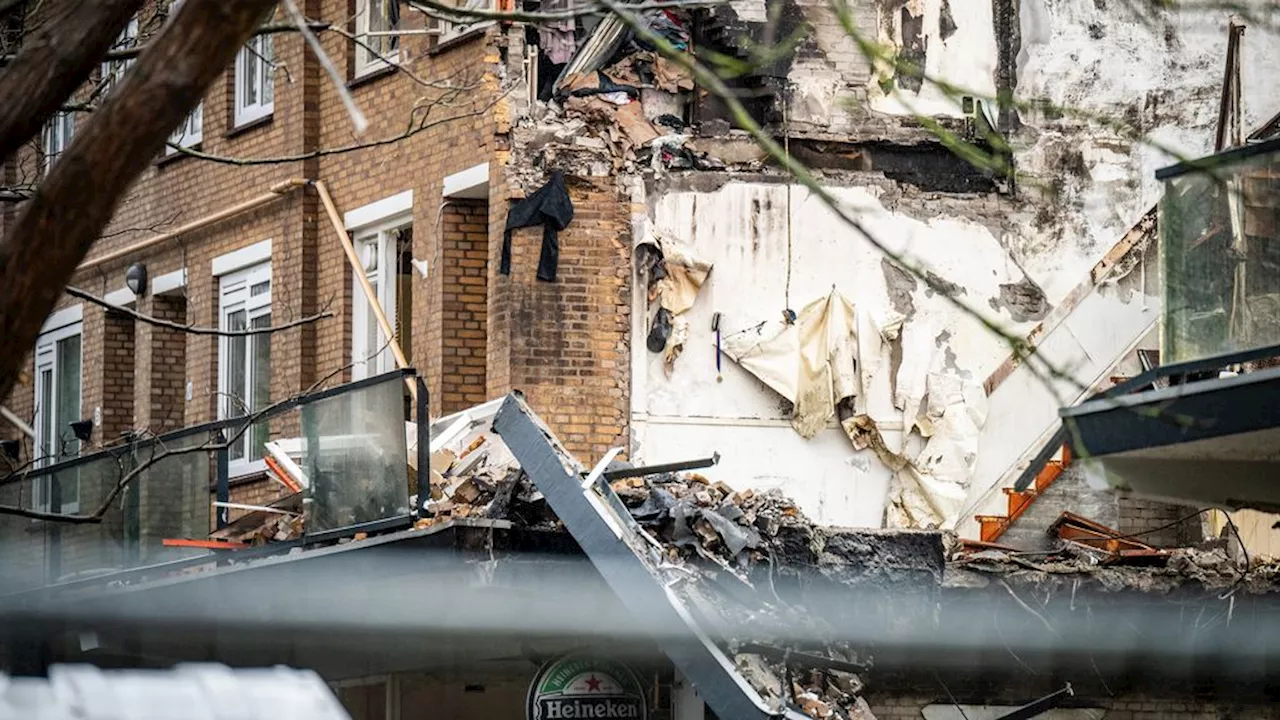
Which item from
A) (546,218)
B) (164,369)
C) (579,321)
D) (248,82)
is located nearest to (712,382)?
(579,321)

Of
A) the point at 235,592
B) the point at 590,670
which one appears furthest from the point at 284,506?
the point at 590,670

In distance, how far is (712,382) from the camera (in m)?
18.5

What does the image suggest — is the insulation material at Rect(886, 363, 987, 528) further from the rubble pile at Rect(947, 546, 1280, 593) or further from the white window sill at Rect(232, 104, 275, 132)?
the white window sill at Rect(232, 104, 275, 132)

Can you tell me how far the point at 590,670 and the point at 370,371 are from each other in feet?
15.7

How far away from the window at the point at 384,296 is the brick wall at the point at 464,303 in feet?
2.35

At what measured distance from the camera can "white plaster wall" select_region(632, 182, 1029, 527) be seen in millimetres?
18406

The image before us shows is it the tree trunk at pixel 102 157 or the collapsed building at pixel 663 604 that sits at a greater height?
the tree trunk at pixel 102 157

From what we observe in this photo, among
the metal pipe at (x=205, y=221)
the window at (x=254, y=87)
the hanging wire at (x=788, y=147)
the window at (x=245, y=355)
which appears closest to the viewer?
the hanging wire at (x=788, y=147)

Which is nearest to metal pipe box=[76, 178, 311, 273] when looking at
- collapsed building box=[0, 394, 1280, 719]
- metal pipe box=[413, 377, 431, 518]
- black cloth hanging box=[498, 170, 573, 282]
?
black cloth hanging box=[498, 170, 573, 282]

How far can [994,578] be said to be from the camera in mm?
16422

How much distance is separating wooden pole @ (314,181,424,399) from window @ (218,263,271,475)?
1.26 metres

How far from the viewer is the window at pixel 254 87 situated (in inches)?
860

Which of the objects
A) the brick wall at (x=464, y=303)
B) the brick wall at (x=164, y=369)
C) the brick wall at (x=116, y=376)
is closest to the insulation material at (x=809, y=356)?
the brick wall at (x=464, y=303)

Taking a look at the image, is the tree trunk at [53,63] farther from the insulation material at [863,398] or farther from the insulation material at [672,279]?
the insulation material at [863,398]
